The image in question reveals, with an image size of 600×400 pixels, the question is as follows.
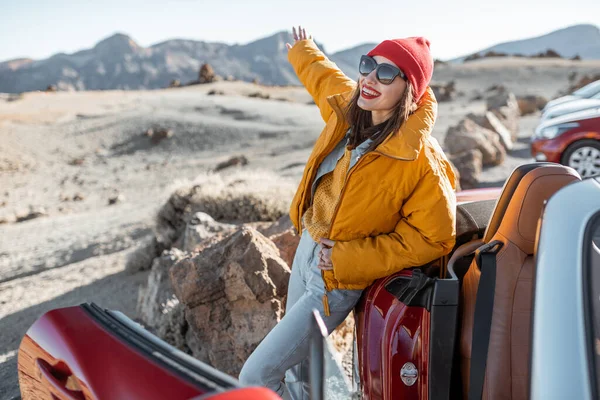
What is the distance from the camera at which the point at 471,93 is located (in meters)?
36.3

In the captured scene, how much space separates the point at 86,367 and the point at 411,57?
1.64 m

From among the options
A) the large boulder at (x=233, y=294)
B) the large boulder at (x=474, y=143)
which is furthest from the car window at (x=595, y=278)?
the large boulder at (x=474, y=143)

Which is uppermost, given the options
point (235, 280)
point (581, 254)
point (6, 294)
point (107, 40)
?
point (107, 40)

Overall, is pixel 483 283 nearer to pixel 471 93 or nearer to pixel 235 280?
pixel 235 280

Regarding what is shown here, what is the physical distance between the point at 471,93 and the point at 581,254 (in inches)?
1451

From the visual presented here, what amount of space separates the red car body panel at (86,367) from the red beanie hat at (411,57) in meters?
1.49

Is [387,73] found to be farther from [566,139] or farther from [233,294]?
Result: [566,139]

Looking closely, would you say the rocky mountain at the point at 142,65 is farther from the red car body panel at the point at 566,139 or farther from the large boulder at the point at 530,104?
the red car body panel at the point at 566,139

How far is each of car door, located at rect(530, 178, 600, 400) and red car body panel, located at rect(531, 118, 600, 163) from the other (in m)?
6.74

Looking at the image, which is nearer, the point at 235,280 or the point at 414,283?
the point at 414,283

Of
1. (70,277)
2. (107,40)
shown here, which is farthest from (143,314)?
(107,40)

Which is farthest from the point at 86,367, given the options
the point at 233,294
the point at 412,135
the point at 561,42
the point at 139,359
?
→ the point at 561,42

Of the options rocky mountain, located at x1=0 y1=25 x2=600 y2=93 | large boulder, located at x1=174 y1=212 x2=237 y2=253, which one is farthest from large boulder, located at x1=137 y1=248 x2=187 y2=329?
rocky mountain, located at x1=0 y1=25 x2=600 y2=93

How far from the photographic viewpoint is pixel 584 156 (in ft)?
25.7
